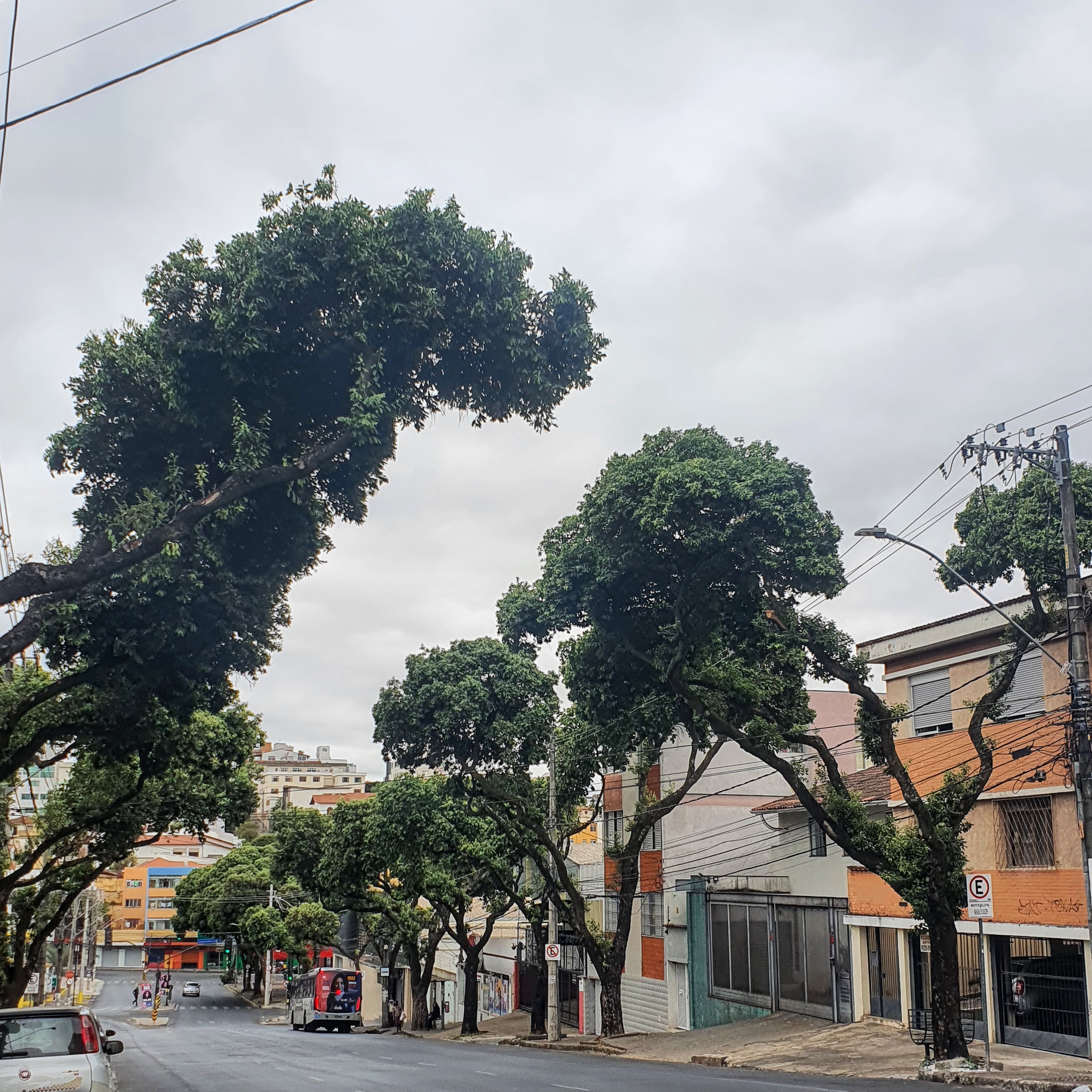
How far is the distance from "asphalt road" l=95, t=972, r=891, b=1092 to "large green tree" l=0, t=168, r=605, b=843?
8.73 metres

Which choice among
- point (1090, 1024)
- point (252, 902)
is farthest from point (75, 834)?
point (252, 902)

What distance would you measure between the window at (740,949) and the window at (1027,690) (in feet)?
40.0

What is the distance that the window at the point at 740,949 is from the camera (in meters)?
34.0

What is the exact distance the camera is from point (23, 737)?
24422mm

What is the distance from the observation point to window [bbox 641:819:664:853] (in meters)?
41.7

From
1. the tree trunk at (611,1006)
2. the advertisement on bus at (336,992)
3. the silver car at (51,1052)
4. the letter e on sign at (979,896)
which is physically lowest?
the advertisement on bus at (336,992)

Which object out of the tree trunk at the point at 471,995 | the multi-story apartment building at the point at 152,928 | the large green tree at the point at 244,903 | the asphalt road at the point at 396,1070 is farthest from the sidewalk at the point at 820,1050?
the multi-story apartment building at the point at 152,928

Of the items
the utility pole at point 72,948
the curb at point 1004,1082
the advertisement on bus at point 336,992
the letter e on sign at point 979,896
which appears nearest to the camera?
the curb at point 1004,1082

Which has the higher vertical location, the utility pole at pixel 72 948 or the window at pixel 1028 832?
the window at pixel 1028 832

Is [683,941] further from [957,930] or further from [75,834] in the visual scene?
[75,834]

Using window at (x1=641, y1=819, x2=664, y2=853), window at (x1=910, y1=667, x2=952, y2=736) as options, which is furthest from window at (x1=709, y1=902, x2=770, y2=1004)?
window at (x1=910, y1=667, x2=952, y2=736)

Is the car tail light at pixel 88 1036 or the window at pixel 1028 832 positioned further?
the window at pixel 1028 832

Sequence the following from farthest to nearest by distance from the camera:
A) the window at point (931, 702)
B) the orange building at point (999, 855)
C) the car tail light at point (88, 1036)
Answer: the window at point (931, 702) → the orange building at point (999, 855) → the car tail light at point (88, 1036)

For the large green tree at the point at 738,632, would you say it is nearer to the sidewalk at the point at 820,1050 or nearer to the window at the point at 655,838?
the sidewalk at the point at 820,1050
